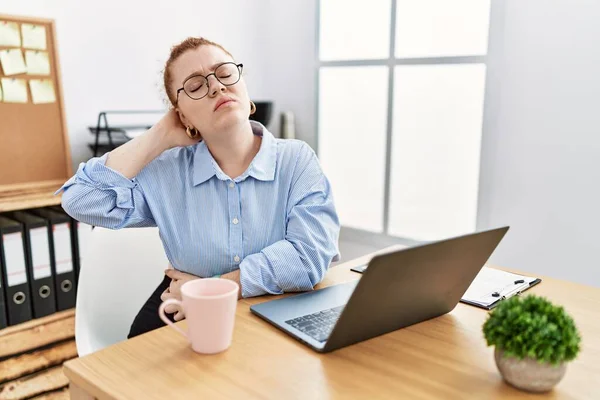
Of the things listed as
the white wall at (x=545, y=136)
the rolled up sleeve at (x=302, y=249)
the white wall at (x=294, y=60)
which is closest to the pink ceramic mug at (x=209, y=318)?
the rolled up sleeve at (x=302, y=249)

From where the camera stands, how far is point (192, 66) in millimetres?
1232

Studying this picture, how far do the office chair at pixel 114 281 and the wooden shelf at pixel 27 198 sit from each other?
0.60 metres

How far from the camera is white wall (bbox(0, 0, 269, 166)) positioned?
2.11m

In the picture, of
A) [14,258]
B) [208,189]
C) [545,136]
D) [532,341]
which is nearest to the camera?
[532,341]

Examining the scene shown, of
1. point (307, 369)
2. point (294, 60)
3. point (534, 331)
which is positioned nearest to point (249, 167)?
point (307, 369)

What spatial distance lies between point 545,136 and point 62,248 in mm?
1905

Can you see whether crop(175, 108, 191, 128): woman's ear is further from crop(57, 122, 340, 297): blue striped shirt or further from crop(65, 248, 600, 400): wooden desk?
crop(65, 248, 600, 400): wooden desk

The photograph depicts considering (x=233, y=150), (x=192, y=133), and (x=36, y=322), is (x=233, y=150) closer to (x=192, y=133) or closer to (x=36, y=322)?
(x=192, y=133)

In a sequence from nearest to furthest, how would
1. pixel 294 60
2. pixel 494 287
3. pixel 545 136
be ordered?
pixel 494 287 → pixel 545 136 → pixel 294 60

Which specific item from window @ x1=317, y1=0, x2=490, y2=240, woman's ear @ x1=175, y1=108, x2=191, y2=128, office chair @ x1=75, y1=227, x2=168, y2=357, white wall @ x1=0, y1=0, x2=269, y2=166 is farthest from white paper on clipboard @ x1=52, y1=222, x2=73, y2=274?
window @ x1=317, y1=0, x2=490, y2=240

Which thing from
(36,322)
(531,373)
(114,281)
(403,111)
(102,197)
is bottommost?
(36,322)

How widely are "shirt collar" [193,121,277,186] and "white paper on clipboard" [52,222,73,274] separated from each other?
3.03 ft

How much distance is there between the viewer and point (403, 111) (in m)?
2.54

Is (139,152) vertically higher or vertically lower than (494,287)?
higher
